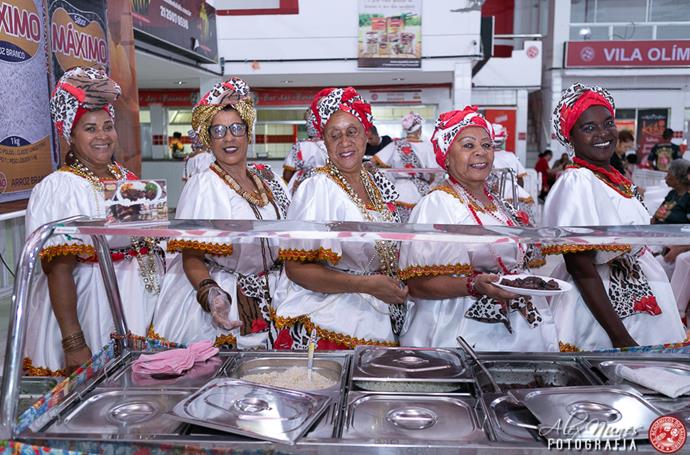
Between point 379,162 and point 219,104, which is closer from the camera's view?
point 219,104

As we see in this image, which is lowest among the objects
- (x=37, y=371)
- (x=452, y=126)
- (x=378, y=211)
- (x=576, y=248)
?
(x=37, y=371)

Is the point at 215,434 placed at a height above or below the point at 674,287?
above

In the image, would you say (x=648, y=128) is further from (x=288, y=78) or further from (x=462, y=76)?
(x=288, y=78)

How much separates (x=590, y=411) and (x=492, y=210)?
97cm

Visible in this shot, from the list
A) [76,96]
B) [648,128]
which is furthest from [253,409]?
[648,128]

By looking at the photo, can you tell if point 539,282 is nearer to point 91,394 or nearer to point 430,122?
point 91,394

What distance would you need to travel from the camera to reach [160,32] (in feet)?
23.4

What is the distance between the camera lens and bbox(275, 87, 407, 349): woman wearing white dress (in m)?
1.97

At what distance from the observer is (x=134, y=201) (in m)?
1.44

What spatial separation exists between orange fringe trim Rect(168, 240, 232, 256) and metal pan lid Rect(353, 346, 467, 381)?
2.07 feet

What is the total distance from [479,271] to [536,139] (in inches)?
635

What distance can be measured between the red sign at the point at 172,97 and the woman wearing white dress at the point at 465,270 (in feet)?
41.0

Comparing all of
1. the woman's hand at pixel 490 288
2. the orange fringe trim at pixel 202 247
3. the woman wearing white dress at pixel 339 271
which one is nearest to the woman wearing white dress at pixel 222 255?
the orange fringe trim at pixel 202 247

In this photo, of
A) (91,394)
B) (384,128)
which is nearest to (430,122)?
(384,128)
